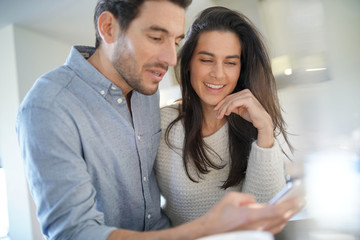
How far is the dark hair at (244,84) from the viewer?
1.18m

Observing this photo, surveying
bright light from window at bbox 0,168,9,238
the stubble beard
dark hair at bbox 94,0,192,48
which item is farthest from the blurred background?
bright light from window at bbox 0,168,9,238

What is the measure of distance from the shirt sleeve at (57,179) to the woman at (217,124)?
1.53 feet

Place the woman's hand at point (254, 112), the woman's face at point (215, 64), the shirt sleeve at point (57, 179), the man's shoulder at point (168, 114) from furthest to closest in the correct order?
the man's shoulder at point (168, 114)
the woman's face at point (215, 64)
the woman's hand at point (254, 112)
the shirt sleeve at point (57, 179)

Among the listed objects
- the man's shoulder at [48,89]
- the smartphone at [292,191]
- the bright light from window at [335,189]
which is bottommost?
the bright light from window at [335,189]

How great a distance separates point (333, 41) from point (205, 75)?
108cm

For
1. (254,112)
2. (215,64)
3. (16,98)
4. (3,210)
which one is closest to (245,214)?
(254,112)

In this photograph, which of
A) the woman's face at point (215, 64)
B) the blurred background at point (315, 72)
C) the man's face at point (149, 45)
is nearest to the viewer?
the man's face at point (149, 45)

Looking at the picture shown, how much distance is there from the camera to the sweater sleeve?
103cm

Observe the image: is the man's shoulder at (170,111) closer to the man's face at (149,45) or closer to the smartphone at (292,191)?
the man's face at (149,45)

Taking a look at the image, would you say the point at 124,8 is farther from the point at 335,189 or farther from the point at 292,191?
the point at 335,189

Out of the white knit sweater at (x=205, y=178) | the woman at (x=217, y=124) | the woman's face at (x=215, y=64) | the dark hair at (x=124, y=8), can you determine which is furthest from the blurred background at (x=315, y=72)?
the dark hair at (x=124, y=8)

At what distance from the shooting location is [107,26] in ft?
3.33

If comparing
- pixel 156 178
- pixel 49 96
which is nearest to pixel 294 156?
pixel 156 178

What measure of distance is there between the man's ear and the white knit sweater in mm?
439
